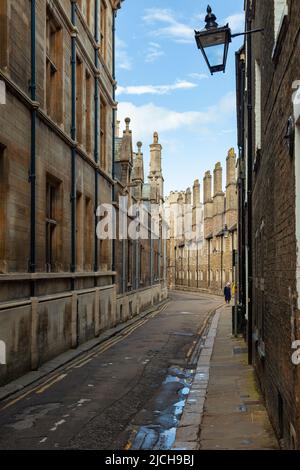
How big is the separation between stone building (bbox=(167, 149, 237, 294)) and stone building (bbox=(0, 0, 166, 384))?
25212 mm

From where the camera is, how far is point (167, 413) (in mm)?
9758

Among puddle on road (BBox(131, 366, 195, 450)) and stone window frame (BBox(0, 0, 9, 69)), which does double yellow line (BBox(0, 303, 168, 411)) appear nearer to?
puddle on road (BBox(131, 366, 195, 450))

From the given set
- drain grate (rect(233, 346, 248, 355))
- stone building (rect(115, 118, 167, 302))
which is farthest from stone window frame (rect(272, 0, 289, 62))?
stone building (rect(115, 118, 167, 302))

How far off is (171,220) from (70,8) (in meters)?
78.5

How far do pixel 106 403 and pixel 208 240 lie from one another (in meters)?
61.2

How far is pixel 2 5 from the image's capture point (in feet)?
40.2

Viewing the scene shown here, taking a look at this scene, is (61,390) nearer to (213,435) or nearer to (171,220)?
A: (213,435)

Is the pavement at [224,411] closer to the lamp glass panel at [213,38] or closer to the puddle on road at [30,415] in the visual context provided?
the puddle on road at [30,415]

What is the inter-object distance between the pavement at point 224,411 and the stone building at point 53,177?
4.23m

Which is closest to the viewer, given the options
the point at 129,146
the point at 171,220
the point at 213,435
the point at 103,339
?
the point at 213,435

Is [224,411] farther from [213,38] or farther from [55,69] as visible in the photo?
[55,69]

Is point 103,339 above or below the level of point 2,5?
below

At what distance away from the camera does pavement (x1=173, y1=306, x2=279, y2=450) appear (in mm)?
7617
